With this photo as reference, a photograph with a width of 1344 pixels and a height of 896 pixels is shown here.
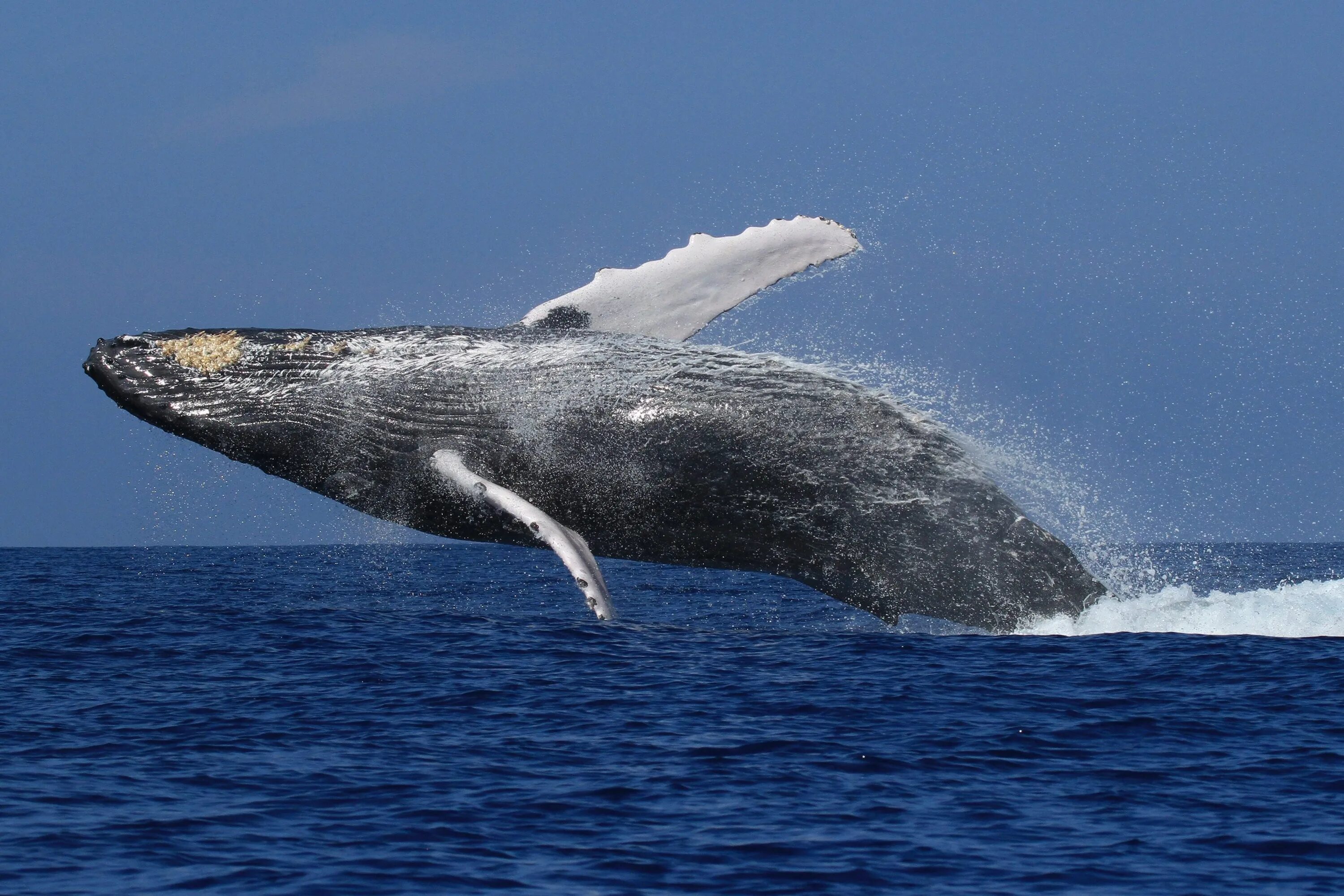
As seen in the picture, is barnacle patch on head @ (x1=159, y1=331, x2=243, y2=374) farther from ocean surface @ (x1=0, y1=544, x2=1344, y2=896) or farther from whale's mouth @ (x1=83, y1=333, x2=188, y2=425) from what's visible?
ocean surface @ (x1=0, y1=544, x2=1344, y2=896)

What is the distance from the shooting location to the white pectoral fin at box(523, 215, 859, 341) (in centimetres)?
1512

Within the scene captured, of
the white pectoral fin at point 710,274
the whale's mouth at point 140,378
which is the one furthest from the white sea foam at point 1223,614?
the whale's mouth at point 140,378

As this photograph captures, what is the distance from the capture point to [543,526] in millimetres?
12633

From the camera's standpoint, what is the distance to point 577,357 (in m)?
13.6

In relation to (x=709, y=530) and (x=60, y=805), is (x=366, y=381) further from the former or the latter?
(x=60, y=805)

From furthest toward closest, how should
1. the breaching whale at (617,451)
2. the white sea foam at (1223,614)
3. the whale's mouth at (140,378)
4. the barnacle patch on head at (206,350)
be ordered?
1. the barnacle patch on head at (206,350)
2. the whale's mouth at (140,378)
3. the white sea foam at (1223,614)
4. the breaching whale at (617,451)

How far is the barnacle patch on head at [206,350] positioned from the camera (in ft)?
46.8

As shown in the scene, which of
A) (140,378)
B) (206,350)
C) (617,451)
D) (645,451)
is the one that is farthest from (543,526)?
(140,378)

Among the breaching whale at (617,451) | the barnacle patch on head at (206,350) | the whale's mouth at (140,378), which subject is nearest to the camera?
the breaching whale at (617,451)

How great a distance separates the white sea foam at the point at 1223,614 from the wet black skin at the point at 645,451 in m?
0.35

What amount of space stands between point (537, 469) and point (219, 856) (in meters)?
5.93

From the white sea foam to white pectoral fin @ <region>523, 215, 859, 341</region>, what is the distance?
15.1 feet

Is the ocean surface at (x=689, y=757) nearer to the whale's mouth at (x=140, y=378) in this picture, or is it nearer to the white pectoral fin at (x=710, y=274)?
the whale's mouth at (x=140, y=378)

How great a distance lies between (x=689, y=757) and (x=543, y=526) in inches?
124
